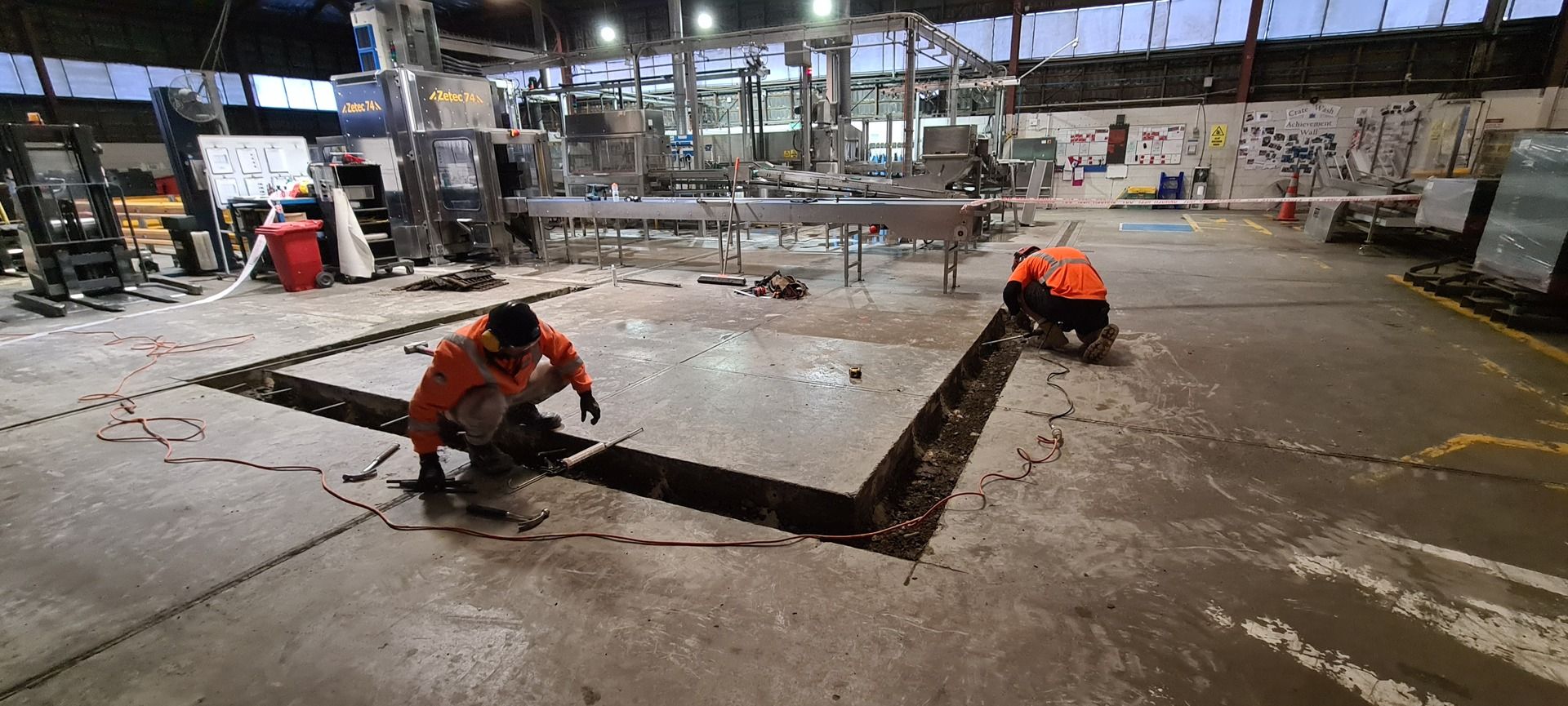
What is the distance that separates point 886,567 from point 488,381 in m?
1.72

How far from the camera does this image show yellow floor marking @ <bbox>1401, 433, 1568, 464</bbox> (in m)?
2.72

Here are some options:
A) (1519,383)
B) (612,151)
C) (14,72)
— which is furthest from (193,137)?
(1519,383)

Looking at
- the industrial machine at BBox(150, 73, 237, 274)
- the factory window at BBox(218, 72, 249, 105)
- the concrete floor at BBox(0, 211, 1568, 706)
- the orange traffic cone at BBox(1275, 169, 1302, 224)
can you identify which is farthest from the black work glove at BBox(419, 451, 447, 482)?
the factory window at BBox(218, 72, 249, 105)

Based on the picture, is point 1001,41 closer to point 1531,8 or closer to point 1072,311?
point 1531,8

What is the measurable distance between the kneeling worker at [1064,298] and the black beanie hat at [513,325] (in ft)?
10.5

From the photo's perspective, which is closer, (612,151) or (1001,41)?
(612,151)

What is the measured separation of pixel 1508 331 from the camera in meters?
4.54

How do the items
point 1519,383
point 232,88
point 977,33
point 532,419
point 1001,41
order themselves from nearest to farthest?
point 532,419, point 1519,383, point 1001,41, point 977,33, point 232,88

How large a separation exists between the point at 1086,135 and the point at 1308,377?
14.1 m

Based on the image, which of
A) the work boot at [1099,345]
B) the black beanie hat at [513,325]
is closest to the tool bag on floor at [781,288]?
the work boot at [1099,345]

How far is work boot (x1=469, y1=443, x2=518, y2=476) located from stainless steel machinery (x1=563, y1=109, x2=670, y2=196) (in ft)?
24.0

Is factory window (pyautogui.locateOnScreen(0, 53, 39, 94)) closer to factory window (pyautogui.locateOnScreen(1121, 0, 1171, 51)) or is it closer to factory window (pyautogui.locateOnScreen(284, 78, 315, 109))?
factory window (pyautogui.locateOnScreen(284, 78, 315, 109))

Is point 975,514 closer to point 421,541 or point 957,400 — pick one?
point 957,400

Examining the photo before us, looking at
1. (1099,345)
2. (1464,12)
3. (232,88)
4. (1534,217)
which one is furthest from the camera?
(232,88)
